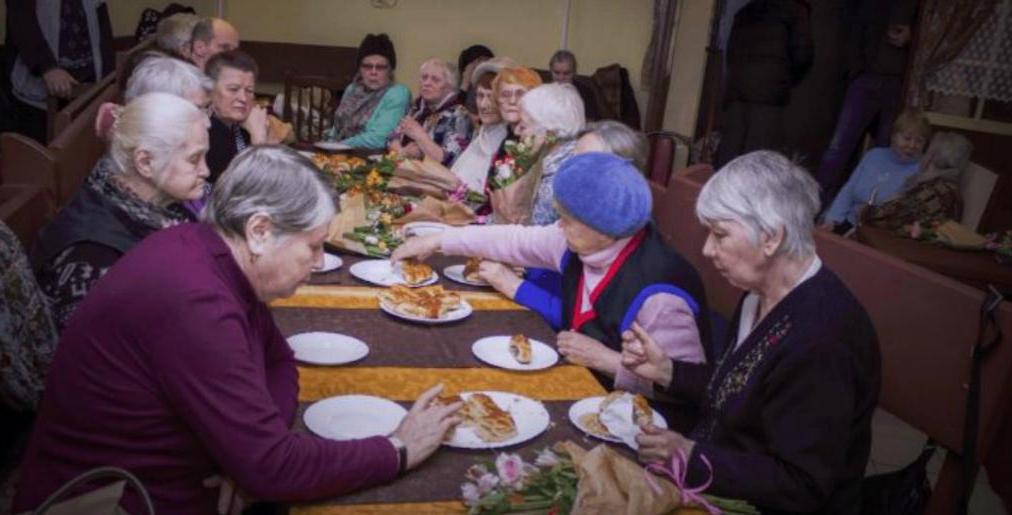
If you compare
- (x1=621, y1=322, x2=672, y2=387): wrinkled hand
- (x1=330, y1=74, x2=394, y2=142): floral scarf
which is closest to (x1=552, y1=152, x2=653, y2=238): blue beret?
(x1=621, y1=322, x2=672, y2=387): wrinkled hand

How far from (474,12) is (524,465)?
7295mm

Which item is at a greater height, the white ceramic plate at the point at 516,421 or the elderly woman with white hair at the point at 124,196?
the elderly woman with white hair at the point at 124,196

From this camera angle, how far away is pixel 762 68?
266 inches

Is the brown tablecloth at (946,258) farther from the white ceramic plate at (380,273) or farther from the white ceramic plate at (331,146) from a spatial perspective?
the white ceramic plate at (331,146)

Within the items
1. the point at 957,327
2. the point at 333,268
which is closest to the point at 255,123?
the point at 333,268

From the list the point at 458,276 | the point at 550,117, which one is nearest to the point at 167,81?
the point at 458,276

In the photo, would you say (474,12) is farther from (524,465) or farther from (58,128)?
(524,465)

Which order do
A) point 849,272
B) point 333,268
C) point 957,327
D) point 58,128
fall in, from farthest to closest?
point 58,128 → point 333,268 → point 849,272 → point 957,327

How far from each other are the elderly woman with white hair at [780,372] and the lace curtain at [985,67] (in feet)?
18.0

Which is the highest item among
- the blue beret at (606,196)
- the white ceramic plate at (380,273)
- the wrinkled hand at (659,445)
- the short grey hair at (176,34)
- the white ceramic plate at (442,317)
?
the short grey hair at (176,34)

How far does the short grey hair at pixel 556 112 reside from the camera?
347 centimetres

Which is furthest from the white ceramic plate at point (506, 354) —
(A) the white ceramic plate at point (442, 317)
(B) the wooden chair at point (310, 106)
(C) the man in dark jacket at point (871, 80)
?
(C) the man in dark jacket at point (871, 80)

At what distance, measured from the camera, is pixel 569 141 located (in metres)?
3.25

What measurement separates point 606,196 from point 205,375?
1.22 m
